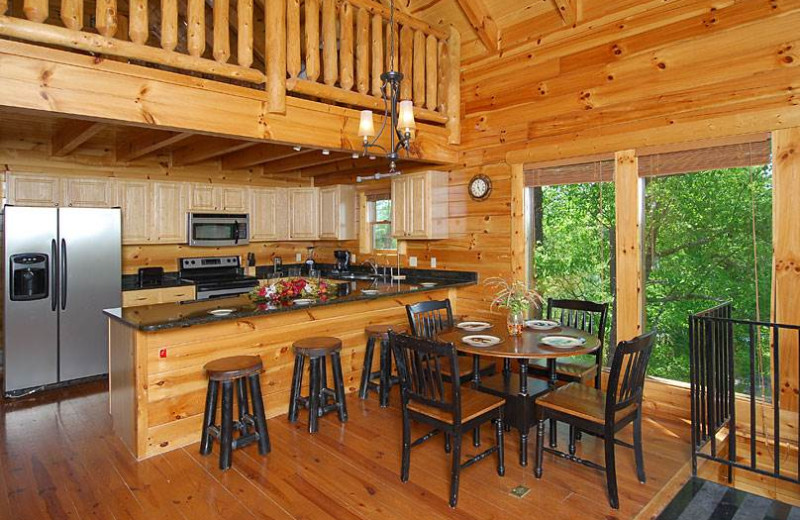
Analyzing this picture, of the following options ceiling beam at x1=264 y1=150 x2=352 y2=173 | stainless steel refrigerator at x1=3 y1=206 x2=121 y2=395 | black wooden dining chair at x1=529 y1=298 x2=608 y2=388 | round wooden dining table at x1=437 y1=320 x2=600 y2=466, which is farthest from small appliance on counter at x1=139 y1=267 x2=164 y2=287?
black wooden dining chair at x1=529 y1=298 x2=608 y2=388

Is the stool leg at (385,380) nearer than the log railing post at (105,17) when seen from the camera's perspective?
No

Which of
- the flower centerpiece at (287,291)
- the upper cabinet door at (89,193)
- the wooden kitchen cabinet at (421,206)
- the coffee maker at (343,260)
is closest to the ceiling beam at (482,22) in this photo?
the wooden kitchen cabinet at (421,206)

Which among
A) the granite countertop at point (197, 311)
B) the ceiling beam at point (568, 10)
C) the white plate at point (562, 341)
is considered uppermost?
the ceiling beam at point (568, 10)

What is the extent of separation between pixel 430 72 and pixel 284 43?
5.55 feet

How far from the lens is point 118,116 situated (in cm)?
305

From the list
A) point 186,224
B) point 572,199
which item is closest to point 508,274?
point 572,199

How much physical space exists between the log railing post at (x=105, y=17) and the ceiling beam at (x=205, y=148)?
1218 millimetres

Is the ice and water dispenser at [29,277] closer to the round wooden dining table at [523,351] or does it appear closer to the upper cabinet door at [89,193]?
the upper cabinet door at [89,193]

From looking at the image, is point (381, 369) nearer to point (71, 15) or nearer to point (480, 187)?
point (480, 187)

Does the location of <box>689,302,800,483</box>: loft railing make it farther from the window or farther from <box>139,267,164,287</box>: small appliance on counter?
<box>139,267,164,287</box>: small appliance on counter

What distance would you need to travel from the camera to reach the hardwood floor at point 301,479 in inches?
103

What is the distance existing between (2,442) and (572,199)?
4748mm

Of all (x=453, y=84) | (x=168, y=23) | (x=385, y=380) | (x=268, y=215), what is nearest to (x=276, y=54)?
Result: (x=168, y=23)

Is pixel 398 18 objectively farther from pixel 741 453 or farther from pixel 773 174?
pixel 741 453
